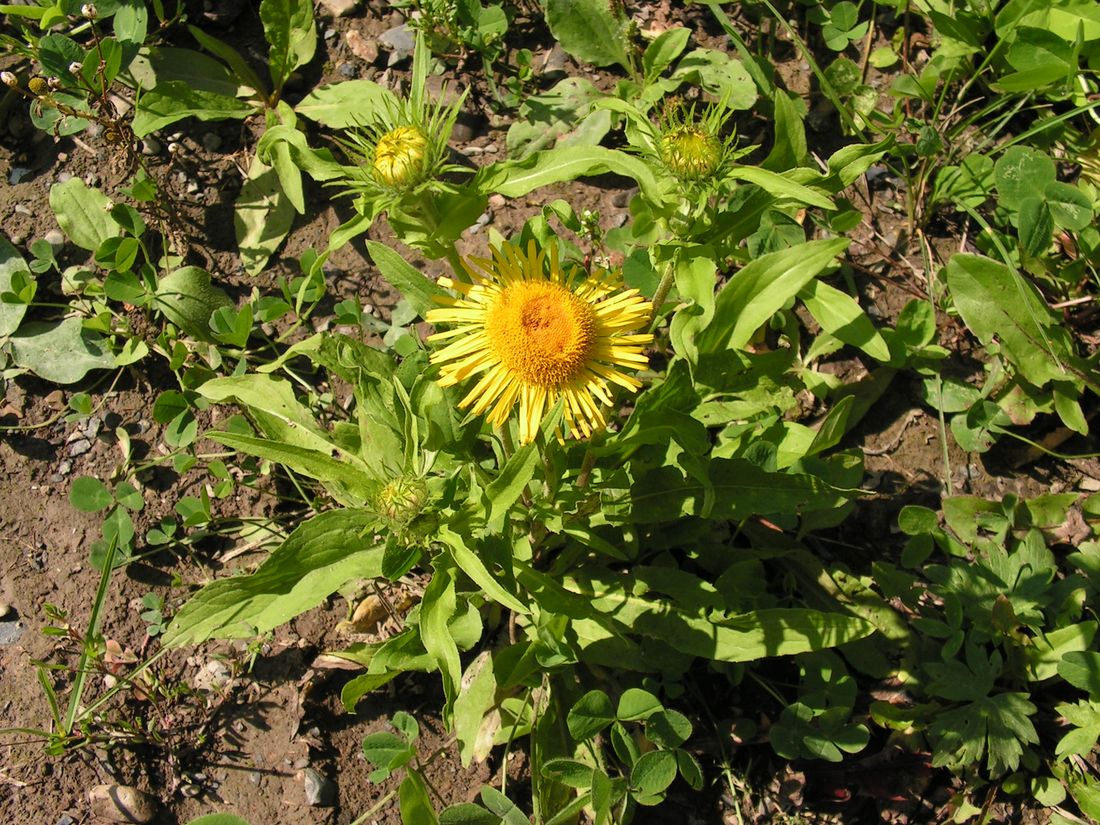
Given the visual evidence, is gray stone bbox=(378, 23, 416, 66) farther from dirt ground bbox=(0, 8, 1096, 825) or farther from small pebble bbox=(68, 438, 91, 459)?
small pebble bbox=(68, 438, 91, 459)

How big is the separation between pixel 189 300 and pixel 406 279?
4.38 ft

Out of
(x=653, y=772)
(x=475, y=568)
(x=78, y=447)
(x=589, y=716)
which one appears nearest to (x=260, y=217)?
(x=78, y=447)

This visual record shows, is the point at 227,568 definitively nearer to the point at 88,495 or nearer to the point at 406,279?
the point at 88,495

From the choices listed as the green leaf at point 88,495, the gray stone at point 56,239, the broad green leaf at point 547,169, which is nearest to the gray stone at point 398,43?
the gray stone at point 56,239

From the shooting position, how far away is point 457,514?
2631mm

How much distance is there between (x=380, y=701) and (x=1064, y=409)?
9.52 ft

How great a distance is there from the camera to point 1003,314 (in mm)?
3824

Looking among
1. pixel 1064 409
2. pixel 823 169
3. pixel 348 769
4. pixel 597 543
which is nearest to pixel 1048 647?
pixel 1064 409

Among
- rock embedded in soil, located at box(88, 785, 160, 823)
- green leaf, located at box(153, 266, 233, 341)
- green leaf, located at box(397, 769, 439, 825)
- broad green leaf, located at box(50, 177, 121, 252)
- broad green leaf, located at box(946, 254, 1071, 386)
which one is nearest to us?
green leaf, located at box(397, 769, 439, 825)

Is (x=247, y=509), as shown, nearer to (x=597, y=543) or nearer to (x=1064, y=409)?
(x=597, y=543)

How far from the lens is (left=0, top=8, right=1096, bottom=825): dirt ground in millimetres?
3432

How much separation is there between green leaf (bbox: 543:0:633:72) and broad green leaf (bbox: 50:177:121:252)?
210 cm

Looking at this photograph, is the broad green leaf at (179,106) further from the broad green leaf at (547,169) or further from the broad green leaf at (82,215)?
the broad green leaf at (547,169)

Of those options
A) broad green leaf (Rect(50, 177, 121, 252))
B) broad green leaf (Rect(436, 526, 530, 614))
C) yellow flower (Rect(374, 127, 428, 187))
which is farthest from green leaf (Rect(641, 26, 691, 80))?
broad green leaf (Rect(436, 526, 530, 614))
